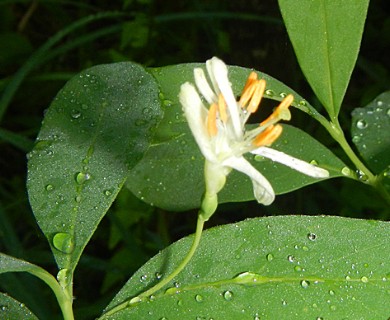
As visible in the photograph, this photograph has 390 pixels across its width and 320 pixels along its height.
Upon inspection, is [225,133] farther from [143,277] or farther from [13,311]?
[13,311]

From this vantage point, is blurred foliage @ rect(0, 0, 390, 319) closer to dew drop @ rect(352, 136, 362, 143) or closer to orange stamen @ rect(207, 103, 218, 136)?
dew drop @ rect(352, 136, 362, 143)

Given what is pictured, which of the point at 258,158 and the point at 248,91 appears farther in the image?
the point at 258,158

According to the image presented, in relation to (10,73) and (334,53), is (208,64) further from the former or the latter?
(10,73)

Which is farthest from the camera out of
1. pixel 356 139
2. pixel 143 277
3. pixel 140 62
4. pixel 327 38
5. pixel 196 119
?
pixel 140 62

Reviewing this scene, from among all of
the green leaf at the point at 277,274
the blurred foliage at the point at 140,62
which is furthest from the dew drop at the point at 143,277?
the blurred foliage at the point at 140,62

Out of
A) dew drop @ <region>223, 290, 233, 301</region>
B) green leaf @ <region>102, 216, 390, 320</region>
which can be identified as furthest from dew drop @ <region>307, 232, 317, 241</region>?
dew drop @ <region>223, 290, 233, 301</region>

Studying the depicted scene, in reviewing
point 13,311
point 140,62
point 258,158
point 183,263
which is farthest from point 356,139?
point 140,62

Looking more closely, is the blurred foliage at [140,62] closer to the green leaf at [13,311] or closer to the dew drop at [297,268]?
the green leaf at [13,311]
